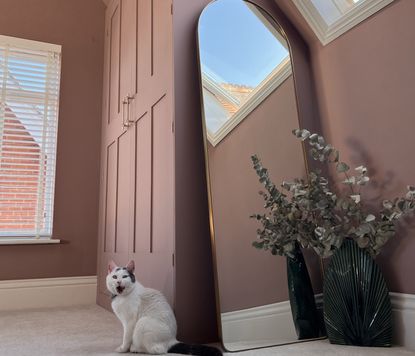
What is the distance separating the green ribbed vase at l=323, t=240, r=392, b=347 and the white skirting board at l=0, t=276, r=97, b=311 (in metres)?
1.91

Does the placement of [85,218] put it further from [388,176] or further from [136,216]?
[388,176]

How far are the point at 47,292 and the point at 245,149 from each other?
189 centimetres

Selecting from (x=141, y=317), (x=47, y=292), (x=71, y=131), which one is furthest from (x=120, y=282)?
(x=71, y=131)

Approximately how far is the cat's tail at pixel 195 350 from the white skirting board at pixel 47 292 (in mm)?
1647

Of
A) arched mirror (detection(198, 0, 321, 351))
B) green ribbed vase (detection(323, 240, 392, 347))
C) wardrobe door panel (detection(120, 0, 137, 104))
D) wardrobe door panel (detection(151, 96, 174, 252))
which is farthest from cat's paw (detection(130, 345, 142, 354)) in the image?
wardrobe door panel (detection(120, 0, 137, 104))

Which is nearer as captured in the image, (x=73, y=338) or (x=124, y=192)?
(x=73, y=338)

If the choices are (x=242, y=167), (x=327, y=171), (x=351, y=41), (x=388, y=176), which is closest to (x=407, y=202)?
(x=388, y=176)

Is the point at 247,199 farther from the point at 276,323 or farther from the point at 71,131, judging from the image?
the point at 71,131

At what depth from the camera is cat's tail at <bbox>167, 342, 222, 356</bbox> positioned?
1312 mm

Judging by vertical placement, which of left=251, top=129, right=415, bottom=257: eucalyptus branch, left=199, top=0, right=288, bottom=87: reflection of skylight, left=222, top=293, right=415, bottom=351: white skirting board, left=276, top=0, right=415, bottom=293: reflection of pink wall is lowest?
left=222, top=293, right=415, bottom=351: white skirting board

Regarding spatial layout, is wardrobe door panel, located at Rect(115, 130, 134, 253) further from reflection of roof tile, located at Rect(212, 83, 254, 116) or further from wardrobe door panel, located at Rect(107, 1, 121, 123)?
reflection of roof tile, located at Rect(212, 83, 254, 116)

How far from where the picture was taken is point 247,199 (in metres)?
1.74

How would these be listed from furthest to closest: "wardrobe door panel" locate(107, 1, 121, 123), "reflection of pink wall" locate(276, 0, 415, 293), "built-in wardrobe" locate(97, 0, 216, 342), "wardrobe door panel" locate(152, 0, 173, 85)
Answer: "wardrobe door panel" locate(107, 1, 121, 123)
"wardrobe door panel" locate(152, 0, 173, 85)
"built-in wardrobe" locate(97, 0, 216, 342)
"reflection of pink wall" locate(276, 0, 415, 293)

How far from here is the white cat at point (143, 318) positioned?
139 cm
